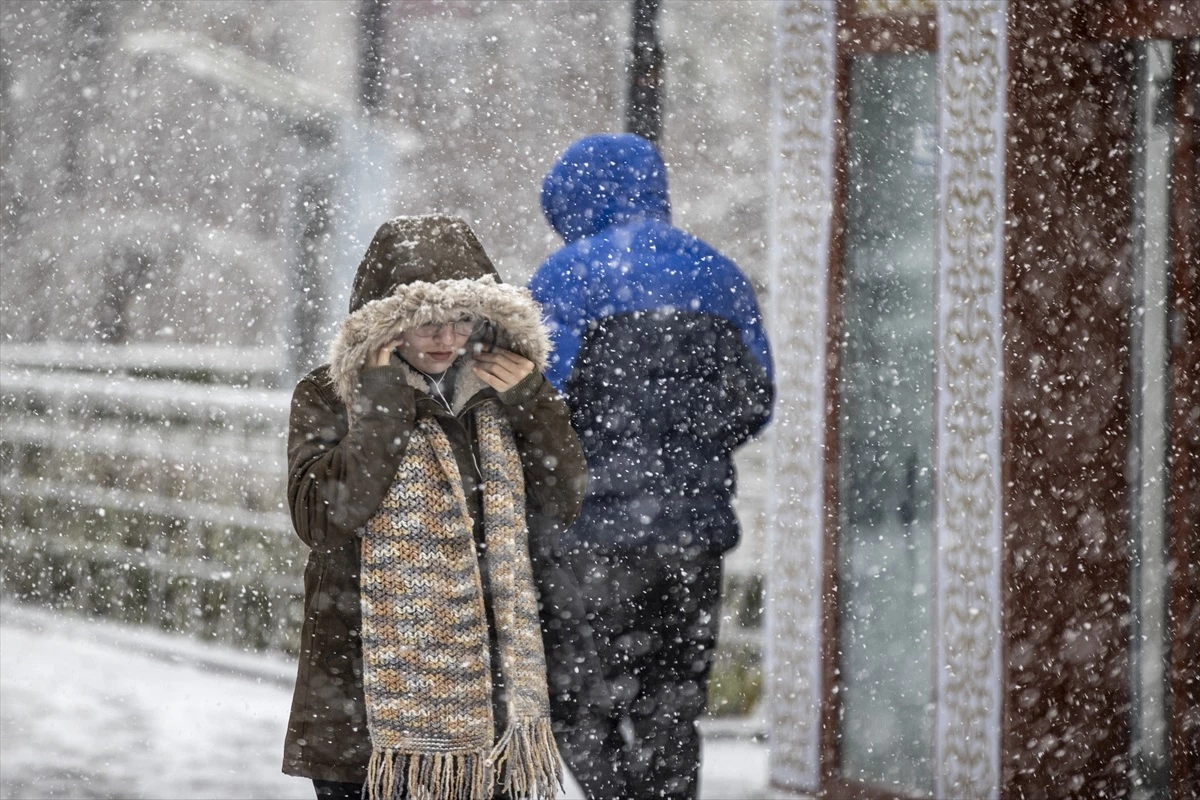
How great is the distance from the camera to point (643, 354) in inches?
111

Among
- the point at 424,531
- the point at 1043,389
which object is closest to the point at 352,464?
the point at 424,531

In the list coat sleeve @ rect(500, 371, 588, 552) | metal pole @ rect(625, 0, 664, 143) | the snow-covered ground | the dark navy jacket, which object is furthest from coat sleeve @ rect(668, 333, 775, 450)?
metal pole @ rect(625, 0, 664, 143)

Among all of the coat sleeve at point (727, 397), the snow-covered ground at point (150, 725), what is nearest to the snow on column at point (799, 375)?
the snow-covered ground at point (150, 725)

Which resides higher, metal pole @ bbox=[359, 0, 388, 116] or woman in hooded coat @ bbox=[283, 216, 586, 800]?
metal pole @ bbox=[359, 0, 388, 116]

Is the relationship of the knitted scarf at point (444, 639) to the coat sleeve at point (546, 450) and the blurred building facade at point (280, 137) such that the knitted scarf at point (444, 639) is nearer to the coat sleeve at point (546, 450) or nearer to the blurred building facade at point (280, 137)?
the coat sleeve at point (546, 450)

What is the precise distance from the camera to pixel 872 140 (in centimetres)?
363

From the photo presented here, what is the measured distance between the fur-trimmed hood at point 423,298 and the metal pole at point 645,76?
2208 millimetres

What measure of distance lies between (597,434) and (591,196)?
1.59 feet

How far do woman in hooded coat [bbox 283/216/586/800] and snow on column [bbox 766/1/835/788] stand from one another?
1.33 meters

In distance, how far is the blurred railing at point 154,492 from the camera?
6.63 m

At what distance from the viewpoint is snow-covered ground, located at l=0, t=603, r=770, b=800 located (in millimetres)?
3939

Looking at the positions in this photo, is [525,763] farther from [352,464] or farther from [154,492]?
[154,492]

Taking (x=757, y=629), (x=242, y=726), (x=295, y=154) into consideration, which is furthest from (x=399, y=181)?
(x=242, y=726)

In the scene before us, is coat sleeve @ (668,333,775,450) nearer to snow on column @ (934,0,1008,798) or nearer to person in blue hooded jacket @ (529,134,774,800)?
person in blue hooded jacket @ (529,134,774,800)
